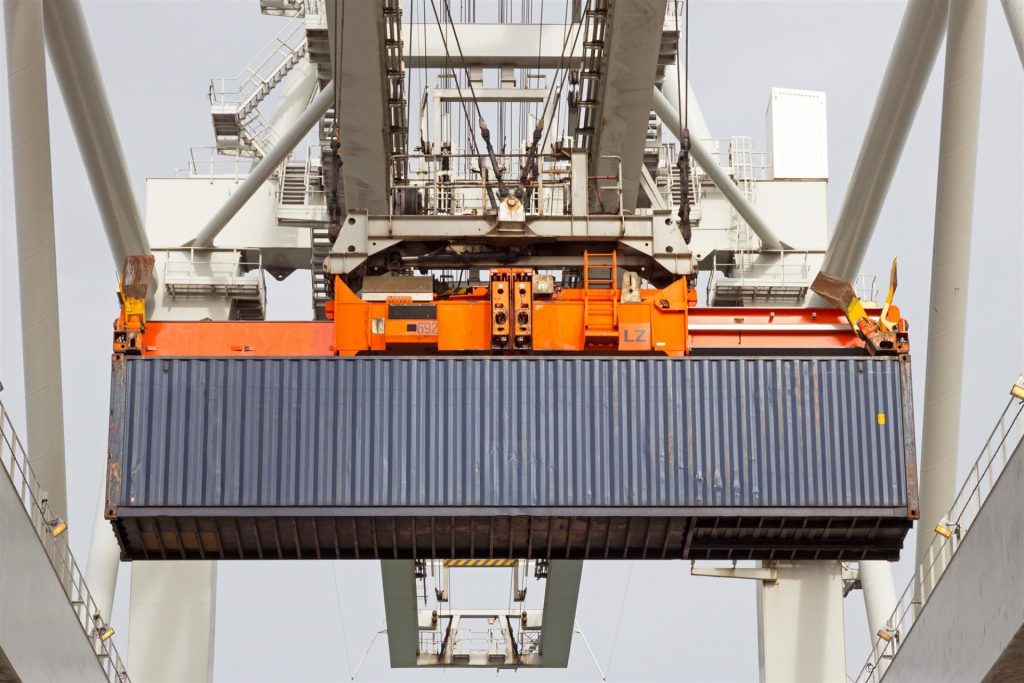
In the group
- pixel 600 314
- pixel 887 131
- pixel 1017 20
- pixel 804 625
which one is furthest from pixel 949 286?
pixel 804 625

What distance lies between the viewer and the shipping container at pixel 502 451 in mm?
28219

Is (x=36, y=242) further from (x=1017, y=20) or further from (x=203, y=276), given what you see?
(x=1017, y=20)

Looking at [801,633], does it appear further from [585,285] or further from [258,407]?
[258,407]

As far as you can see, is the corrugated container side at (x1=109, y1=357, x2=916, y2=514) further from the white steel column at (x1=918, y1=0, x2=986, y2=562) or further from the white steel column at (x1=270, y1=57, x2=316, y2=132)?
the white steel column at (x1=270, y1=57, x2=316, y2=132)

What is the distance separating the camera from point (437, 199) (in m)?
33.2

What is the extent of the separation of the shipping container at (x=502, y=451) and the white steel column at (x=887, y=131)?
6403 mm

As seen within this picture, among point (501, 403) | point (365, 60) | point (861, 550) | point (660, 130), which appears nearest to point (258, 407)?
point (501, 403)

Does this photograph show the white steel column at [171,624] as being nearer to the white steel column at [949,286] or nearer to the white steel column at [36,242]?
the white steel column at [36,242]

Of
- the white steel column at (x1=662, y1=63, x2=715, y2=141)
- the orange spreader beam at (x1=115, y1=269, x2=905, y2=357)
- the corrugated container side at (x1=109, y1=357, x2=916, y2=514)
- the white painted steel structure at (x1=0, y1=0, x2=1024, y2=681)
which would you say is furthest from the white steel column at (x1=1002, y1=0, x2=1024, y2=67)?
the white steel column at (x1=662, y1=63, x2=715, y2=141)

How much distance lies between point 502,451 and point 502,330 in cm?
194

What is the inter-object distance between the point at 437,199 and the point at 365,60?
4658 millimetres

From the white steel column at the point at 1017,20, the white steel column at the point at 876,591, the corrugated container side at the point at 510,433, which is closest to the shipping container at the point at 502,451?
the corrugated container side at the point at 510,433

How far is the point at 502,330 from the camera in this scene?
28938 mm

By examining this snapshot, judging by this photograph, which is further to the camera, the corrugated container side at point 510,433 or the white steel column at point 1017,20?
the corrugated container side at point 510,433
